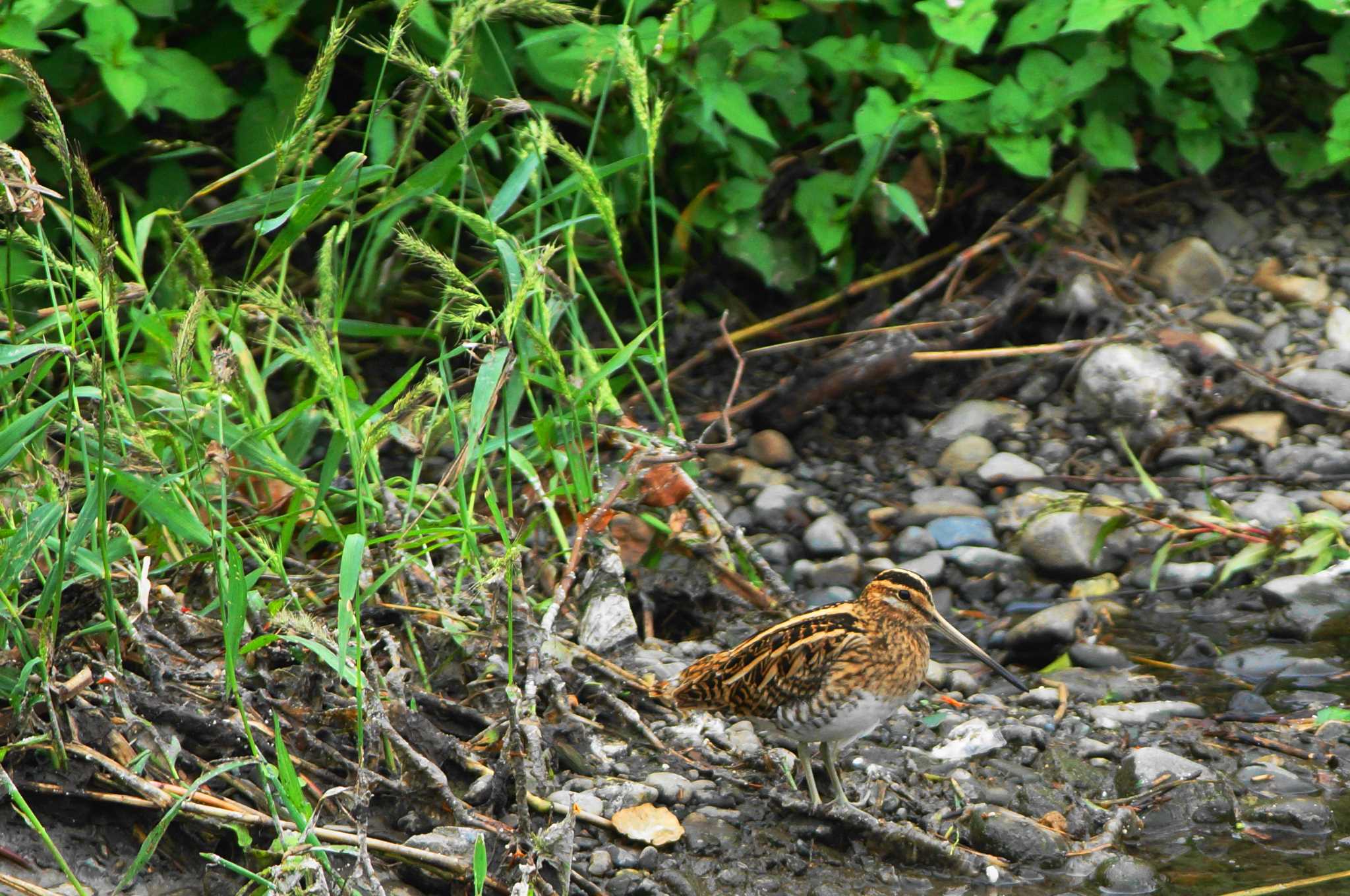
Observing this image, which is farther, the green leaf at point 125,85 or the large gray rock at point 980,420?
the large gray rock at point 980,420

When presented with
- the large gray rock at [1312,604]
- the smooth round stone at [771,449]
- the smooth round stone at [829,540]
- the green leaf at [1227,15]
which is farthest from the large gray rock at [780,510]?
the green leaf at [1227,15]

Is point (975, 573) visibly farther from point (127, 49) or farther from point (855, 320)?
point (127, 49)

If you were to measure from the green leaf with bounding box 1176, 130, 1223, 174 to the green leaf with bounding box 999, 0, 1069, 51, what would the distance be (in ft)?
2.33

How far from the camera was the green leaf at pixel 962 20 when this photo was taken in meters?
4.81

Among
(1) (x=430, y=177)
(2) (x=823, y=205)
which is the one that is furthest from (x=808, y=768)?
(2) (x=823, y=205)

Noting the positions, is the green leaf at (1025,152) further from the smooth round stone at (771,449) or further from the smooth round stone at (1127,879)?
the smooth round stone at (1127,879)

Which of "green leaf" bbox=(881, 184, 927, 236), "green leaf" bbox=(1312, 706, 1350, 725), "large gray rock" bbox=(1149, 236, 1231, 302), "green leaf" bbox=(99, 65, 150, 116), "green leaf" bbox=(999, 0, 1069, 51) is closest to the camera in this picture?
"green leaf" bbox=(1312, 706, 1350, 725)

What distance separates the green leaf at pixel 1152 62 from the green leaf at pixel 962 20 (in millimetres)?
549

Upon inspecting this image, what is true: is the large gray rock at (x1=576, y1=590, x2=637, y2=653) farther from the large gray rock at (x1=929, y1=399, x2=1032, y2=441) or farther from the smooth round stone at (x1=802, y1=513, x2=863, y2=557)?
the large gray rock at (x1=929, y1=399, x2=1032, y2=441)

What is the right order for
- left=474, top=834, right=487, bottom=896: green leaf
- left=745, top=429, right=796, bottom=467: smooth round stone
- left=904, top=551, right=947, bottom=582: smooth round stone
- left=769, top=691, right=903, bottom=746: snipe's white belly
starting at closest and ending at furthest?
left=474, top=834, right=487, bottom=896: green leaf → left=769, top=691, right=903, bottom=746: snipe's white belly → left=904, top=551, right=947, bottom=582: smooth round stone → left=745, top=429, right=796, bottom=467: smooth round stone

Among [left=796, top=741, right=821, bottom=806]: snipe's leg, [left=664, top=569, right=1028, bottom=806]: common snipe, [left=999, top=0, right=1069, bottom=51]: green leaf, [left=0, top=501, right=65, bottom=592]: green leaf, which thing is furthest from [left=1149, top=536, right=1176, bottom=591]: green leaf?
[left=0, top=501, right=65, bottom=592]: green leaf

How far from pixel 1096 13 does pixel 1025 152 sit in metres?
0.51

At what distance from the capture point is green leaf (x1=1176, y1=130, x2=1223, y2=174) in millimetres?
5430

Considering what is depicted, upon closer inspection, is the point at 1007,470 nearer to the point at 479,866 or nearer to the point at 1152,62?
the point at 1152,62
